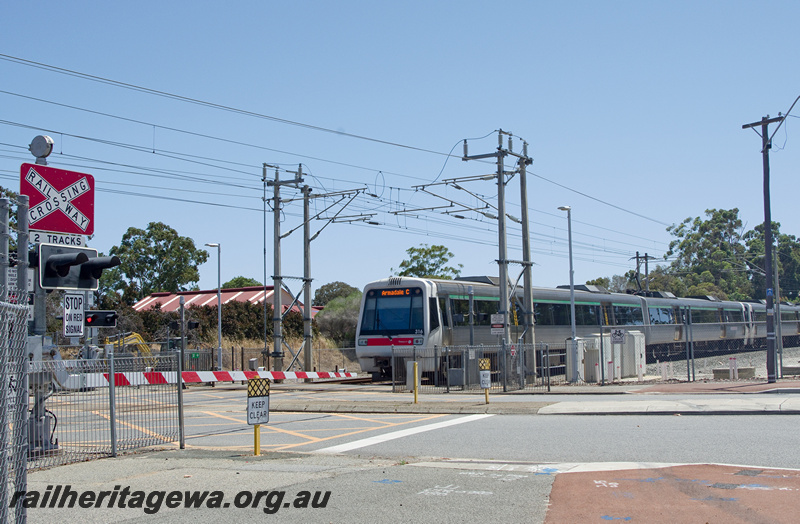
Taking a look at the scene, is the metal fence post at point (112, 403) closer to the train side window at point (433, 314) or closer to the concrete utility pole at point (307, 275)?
the train side window at point (433, 314)

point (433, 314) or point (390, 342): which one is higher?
point (433, 314)

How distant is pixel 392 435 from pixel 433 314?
1476cm

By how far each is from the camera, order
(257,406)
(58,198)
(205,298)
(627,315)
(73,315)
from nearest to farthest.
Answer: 1. (58,198)
2. (257,406)
3. (73,315)
4. (627,315)
5. (205,298)

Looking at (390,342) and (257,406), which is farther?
(390,342)

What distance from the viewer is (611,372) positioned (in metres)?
28.5

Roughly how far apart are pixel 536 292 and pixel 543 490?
83.9ft

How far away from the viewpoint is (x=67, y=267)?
8891 millimetres

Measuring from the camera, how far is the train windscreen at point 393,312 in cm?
2781

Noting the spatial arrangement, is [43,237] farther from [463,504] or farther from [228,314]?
[228,314]

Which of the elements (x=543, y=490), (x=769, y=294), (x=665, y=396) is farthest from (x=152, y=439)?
(x=769, y=294)

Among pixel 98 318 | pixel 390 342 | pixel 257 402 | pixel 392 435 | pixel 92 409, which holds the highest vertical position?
pixel 98 318

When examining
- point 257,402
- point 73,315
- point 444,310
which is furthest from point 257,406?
point 444,310

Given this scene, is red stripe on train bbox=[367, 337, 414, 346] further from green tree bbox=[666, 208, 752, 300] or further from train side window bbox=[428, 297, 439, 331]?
green tree bbox=[666, 208, 752, 300]

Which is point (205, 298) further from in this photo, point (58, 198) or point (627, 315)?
point (58, 198)
